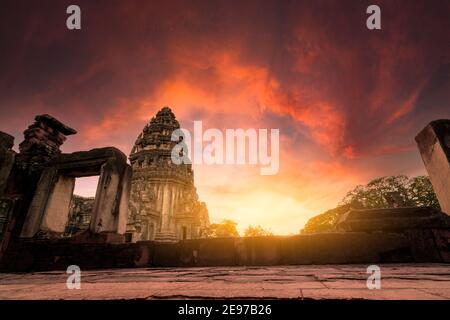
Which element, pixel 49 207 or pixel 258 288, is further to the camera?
pixel 49 207

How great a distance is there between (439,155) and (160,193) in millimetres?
28440

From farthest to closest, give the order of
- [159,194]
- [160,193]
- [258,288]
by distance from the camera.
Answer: [160,193]
[159,194]
[258,288]

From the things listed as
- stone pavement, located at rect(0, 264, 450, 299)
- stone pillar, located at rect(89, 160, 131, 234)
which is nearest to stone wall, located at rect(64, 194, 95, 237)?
stone pillar, located at rect(89, 160, 131, 234)

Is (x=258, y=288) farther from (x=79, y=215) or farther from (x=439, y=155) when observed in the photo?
(x=79, y=215)

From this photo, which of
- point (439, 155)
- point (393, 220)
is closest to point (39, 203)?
point (393, 220)

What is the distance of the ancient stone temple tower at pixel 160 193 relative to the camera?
83.6 ft

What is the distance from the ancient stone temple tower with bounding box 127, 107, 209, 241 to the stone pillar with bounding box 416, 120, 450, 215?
65.7 ft

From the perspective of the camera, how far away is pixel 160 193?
96.4 feet

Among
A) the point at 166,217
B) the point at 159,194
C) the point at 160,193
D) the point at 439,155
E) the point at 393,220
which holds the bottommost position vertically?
the point at 393,220

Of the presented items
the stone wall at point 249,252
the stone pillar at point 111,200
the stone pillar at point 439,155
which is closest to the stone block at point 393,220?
the stone wall at point 249,252

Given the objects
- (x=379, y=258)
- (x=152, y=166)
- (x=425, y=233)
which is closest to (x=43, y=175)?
(x=379, y=258)

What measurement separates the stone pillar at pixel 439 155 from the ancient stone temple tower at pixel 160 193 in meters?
20.0
